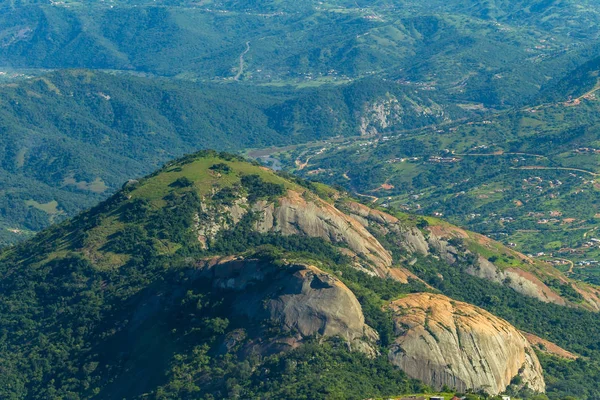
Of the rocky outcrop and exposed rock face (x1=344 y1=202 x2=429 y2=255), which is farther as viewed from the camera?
exposed rock face (x1=344 y1=202 x2=429 y2=255)

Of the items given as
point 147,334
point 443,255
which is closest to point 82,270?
point 147,334

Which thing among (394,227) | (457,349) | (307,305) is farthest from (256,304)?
(394,227)

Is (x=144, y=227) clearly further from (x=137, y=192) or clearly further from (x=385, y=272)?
(x=385, y=272)

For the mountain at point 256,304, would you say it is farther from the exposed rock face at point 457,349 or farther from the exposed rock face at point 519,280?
the exposed rock face at point 519,280

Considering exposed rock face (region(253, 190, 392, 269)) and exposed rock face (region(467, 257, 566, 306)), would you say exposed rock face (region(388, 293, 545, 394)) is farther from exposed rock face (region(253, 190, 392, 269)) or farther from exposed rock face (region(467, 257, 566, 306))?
exposed rock face (region(467, 257, 566, 306))

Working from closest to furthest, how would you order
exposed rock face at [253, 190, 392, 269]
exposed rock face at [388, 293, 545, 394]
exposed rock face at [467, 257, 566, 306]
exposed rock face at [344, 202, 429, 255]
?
exposed rock face at [388, 293, 545, 394], exposed rock face at [253, 190, 392, 269], exposed rock face at [467, 257, 566, 306], exposed rock face at [344, 202, 429, 255]

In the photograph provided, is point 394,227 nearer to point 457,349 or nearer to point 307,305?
point 457,349

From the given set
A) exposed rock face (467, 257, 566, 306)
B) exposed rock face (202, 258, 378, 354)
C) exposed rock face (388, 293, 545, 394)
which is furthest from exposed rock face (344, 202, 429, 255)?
exposed rock face (202, 258, 378, 354)
